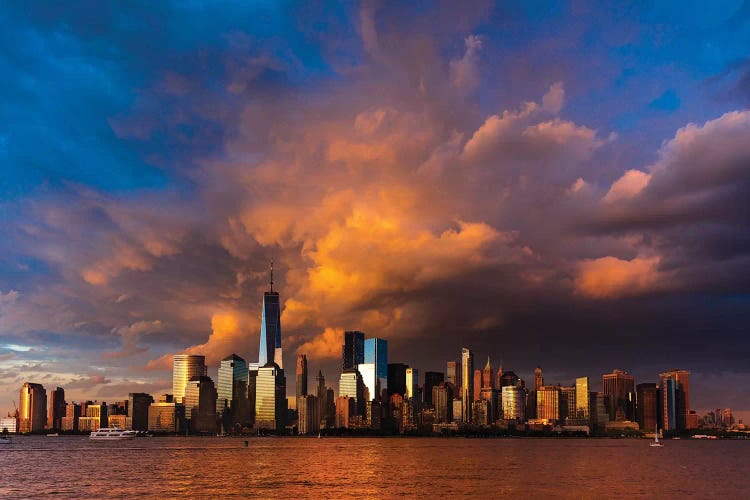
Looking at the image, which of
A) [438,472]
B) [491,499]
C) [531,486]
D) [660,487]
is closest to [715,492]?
[660,487]

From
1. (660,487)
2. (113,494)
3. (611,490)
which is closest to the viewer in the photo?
(113,494)

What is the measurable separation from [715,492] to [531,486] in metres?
35.9

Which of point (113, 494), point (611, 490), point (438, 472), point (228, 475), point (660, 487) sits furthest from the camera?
point (438, 472)

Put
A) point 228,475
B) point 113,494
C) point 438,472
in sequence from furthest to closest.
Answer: point 438,472, point 228,475, point 113,494

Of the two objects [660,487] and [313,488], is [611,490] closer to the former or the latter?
[660,487]

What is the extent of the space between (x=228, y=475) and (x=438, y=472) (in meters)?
51.9

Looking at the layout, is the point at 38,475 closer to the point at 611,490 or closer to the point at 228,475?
the point at 228,475

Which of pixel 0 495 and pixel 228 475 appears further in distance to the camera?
pixel 228 475

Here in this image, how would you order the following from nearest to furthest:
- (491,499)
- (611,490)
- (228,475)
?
(491,499), (611,490), (228,475)

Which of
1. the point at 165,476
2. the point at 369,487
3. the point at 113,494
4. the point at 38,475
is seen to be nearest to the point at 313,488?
the point at 369,487

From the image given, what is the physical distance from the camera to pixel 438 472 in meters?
200

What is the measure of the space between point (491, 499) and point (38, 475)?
123428 millimetres

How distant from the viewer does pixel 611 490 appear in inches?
6004

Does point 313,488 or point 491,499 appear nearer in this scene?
point 491,499
